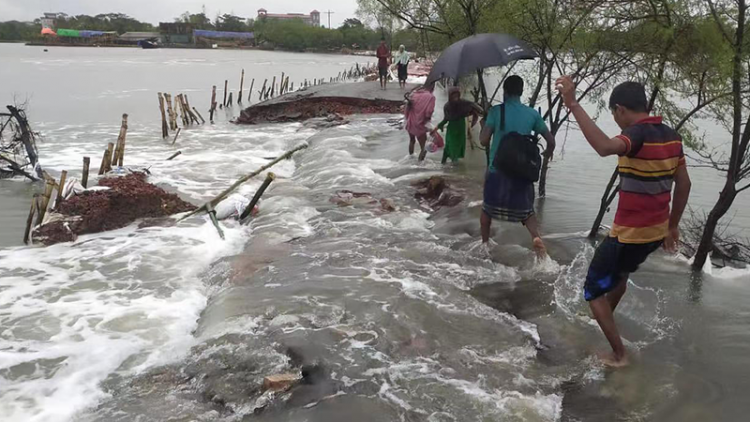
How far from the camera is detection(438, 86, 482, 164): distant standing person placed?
9.95 meters

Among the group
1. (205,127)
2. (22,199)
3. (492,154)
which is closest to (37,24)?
(205,127)

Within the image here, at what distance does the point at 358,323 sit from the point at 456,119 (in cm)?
597

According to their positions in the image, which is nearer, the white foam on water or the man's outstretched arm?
the man's outstretched arm

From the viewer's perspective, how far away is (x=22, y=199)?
467 inches

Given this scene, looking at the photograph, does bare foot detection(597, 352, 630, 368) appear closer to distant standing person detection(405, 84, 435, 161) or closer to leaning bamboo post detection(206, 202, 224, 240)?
leaning bamboo post detection(206, 202, 224, 240)

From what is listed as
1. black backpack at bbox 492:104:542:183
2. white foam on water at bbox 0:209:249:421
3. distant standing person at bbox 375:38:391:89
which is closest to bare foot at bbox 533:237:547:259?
black backpack at bbox 492:104:542:183

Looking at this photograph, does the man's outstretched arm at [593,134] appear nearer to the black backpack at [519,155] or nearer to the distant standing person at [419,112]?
the black backpack at [519,155]

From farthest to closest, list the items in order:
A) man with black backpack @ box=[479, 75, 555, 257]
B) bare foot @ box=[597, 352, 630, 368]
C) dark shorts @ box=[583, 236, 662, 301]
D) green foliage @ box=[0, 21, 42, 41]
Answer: green foliage @ box=[0, 21, 42, 41], man with black backpack @ box=[479, 75, 555, 257], bare foot @ box=[597, 352, 630, 368], dark shorts @ box=[583, 236, 662, 301]

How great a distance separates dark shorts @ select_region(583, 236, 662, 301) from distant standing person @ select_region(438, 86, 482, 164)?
6355 mm

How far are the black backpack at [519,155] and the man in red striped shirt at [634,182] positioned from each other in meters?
1.86

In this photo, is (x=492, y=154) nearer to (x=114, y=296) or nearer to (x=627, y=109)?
(x=627, y=109)

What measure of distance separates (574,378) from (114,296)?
196 inches

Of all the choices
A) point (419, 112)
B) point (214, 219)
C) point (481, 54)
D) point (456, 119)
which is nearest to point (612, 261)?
point (481, 54)

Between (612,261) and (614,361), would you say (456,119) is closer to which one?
(614,361)
